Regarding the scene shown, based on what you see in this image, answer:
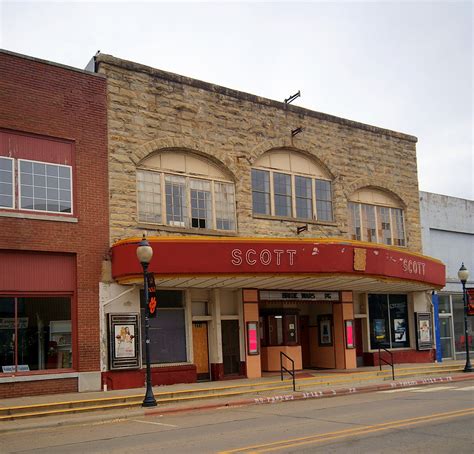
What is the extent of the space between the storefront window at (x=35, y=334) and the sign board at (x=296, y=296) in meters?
7.37

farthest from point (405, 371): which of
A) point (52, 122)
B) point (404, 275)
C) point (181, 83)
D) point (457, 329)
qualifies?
point (52, 122)

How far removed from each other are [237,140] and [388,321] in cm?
1065

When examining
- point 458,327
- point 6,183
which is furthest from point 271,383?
point 458,327

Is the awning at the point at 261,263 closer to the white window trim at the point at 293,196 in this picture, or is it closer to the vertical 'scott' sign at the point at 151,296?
the vertical 'scott' sign at the point at 151,296

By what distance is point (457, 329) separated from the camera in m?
32.0

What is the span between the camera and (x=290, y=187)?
25.1 meters

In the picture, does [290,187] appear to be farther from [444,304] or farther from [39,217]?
[444,304]

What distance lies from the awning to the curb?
11.8 ft

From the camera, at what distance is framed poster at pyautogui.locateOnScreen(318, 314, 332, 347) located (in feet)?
87.2

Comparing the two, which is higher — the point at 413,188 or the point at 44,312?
A: the point at 413,188

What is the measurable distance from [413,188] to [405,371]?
891cm

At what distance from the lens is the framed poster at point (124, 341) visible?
1956 centimetres

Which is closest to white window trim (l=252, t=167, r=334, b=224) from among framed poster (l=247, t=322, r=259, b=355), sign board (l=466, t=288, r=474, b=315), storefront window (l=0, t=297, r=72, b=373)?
framed poster (l=247, t=322, r=259, b=355)

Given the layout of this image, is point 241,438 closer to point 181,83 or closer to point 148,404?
point 148,404
